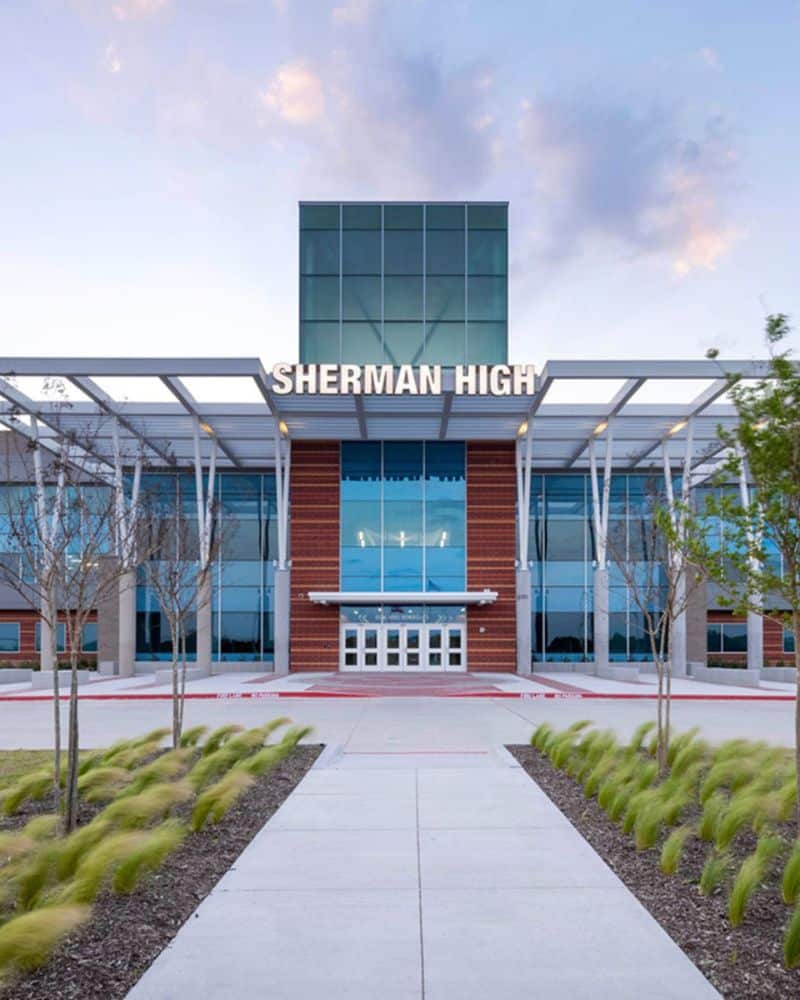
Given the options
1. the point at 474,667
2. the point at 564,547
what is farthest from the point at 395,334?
the point at 474,667

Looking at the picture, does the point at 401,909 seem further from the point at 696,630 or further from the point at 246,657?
the point at 696,630

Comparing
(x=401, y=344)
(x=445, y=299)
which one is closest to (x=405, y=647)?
(x=401, y=344)

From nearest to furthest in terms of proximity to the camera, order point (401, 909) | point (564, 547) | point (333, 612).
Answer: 1. point (401, 909)
2. point (333, 612)
3. point (564, 547)

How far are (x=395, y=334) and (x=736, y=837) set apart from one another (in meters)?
35.3

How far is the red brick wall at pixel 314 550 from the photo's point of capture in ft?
132

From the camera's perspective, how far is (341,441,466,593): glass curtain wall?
4053 cm

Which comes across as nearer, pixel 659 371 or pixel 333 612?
pixel 659 371

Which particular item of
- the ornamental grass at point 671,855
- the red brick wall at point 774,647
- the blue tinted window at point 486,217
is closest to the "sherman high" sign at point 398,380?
the blue tinted window at point 486,217

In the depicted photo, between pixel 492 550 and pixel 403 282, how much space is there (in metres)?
14.1

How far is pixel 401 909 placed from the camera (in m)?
6.35

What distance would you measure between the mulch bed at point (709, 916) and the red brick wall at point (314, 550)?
3172 cm

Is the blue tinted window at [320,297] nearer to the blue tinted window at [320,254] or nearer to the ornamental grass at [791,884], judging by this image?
the blue tinted window at [320,254]

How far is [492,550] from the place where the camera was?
40969mm

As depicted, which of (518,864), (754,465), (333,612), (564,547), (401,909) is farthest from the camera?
(564,547)
